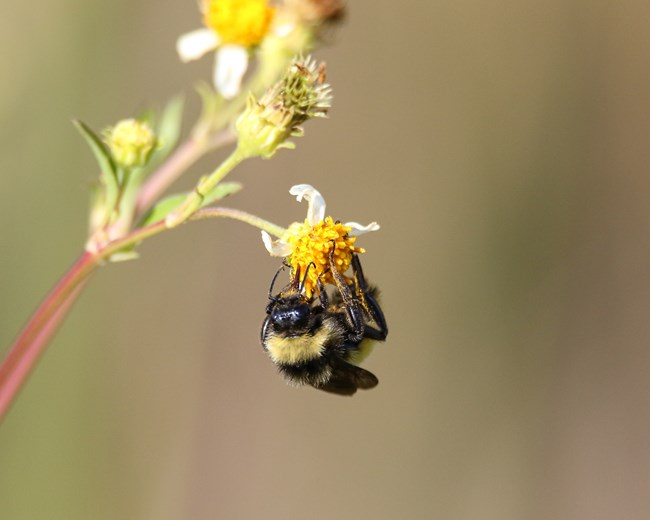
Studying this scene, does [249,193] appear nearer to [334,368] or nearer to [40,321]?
[334,368]

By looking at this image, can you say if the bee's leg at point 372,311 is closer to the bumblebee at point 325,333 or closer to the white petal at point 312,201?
the bumblebee at point 325,333

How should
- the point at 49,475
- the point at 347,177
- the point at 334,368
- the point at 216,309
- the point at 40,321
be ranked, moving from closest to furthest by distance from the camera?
the point at 40,321 < the point at 334,368 < the point at 49,475 < the point at 216,309 < the point at 347,177

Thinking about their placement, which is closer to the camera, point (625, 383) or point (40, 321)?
point (40, 321)

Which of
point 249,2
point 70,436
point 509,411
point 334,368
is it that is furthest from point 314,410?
point 249,2

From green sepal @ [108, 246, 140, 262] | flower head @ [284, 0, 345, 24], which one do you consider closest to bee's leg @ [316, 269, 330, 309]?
green sepal @ [108, 246, 140, 262]

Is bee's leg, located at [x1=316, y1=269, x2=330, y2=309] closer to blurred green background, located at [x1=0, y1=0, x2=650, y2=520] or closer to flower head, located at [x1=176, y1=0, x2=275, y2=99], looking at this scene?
flower head, located at [x1=176, y1=0, x2=275, y2=99]

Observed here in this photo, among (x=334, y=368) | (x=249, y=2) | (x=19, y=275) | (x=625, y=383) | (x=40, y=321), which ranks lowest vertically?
(x=40, y=321)

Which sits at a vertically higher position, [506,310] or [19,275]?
[506,310]
